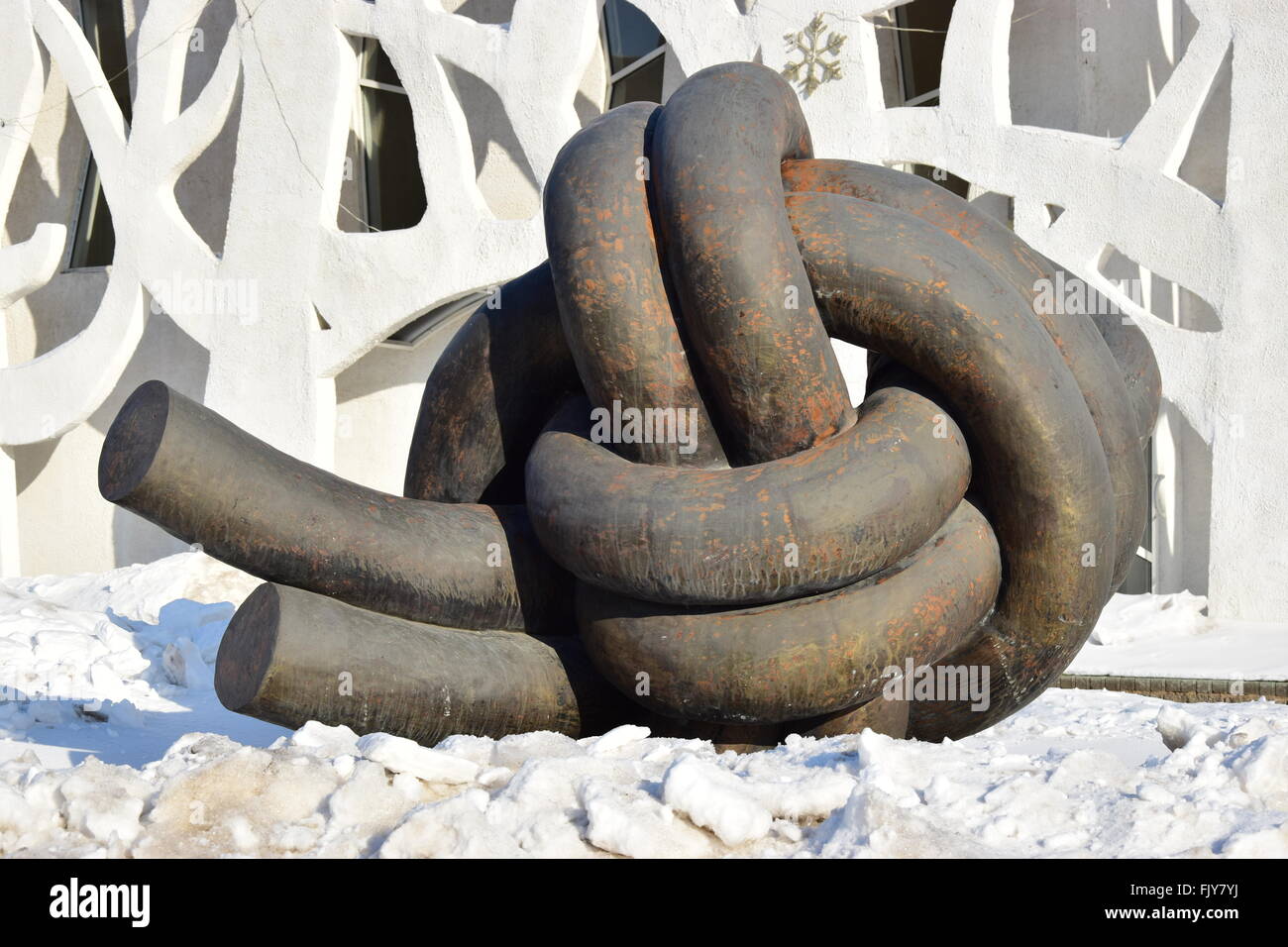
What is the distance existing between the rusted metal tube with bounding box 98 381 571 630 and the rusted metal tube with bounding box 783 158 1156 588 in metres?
0.99

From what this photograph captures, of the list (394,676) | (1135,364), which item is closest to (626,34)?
(1135,364)

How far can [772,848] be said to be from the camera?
193 centimetres

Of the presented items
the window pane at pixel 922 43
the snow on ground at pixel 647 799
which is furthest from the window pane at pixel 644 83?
the snow on ground at pixel 647 799

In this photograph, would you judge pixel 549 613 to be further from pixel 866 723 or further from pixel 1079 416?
pixel 1079 416

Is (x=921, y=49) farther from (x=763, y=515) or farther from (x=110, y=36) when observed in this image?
(x=763, y=515)

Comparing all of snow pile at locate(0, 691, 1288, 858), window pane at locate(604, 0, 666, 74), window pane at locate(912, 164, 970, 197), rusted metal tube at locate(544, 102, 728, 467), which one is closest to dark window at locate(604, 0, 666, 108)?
window pane at locate(604, 0, 666, 74)

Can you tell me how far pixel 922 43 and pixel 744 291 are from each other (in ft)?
27.6

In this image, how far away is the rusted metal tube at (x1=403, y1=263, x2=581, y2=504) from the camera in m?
2.96

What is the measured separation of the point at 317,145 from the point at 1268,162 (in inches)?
240

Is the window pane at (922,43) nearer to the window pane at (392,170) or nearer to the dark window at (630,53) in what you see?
the dark window at (630,53)

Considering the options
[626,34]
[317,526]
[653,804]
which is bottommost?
[653,804]

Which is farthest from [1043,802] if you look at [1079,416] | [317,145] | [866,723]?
[317,145]

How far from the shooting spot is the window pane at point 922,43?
33.3 ft

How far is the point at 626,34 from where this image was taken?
10336 mm
